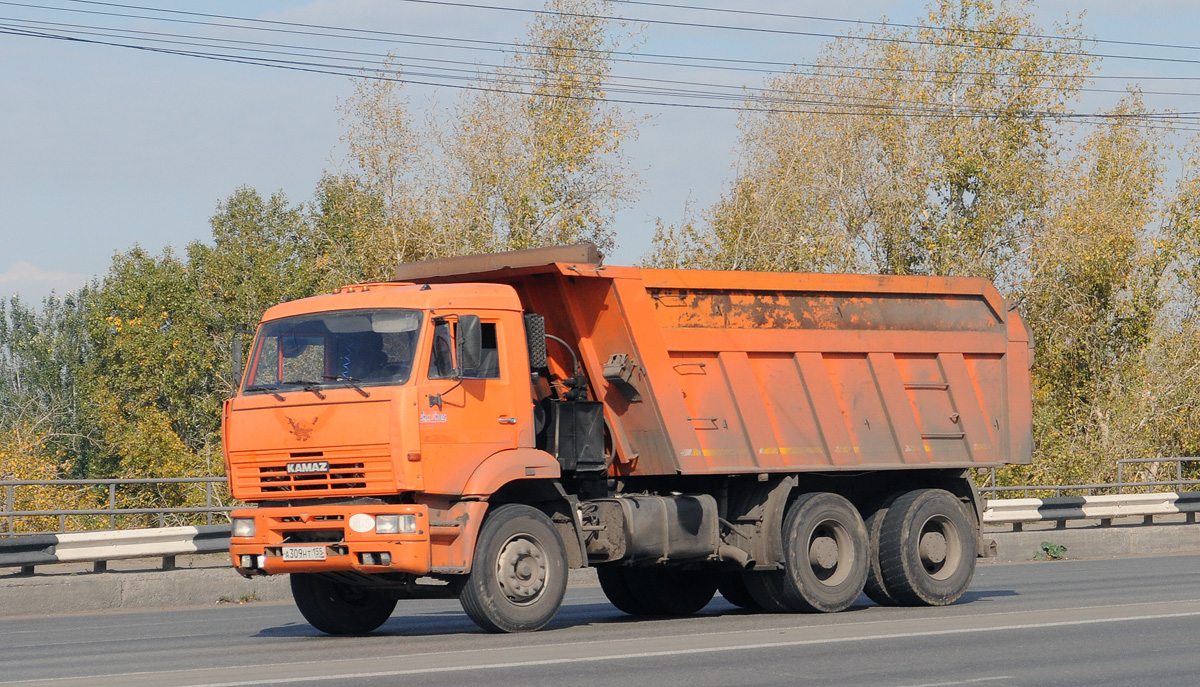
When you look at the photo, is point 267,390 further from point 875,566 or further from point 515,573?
point 875,566

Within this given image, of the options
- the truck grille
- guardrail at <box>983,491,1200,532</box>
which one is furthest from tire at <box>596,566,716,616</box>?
guardrail at <box>983,491,1200,532</box>

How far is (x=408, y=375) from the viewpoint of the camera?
36.7ft

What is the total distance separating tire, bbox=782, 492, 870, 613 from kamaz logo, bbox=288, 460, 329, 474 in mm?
4292

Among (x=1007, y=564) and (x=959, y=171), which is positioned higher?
(x=959, y=171)

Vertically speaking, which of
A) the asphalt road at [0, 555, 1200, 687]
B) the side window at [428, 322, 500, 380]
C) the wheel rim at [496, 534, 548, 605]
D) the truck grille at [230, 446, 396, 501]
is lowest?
the asphalt road at [0, 555, 1200, 687]

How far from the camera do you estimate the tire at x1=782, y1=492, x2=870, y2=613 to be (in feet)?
43.0

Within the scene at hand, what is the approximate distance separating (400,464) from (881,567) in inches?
204

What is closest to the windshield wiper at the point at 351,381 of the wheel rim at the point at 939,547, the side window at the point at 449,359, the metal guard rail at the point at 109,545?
the side window at the point at 449,359

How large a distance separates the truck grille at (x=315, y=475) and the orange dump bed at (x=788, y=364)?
231 cm

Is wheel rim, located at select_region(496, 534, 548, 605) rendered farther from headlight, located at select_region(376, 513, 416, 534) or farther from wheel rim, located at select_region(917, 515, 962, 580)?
wheel rim, located at select_region(917, 515, 962, 580)

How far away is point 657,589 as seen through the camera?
14.1 metres

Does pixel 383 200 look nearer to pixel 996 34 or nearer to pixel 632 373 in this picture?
pixel 996 34

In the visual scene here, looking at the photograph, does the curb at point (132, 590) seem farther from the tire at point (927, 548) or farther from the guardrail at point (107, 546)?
the tire at point (927, 548)

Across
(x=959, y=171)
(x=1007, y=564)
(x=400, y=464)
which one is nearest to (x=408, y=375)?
(x=400, y=464)
